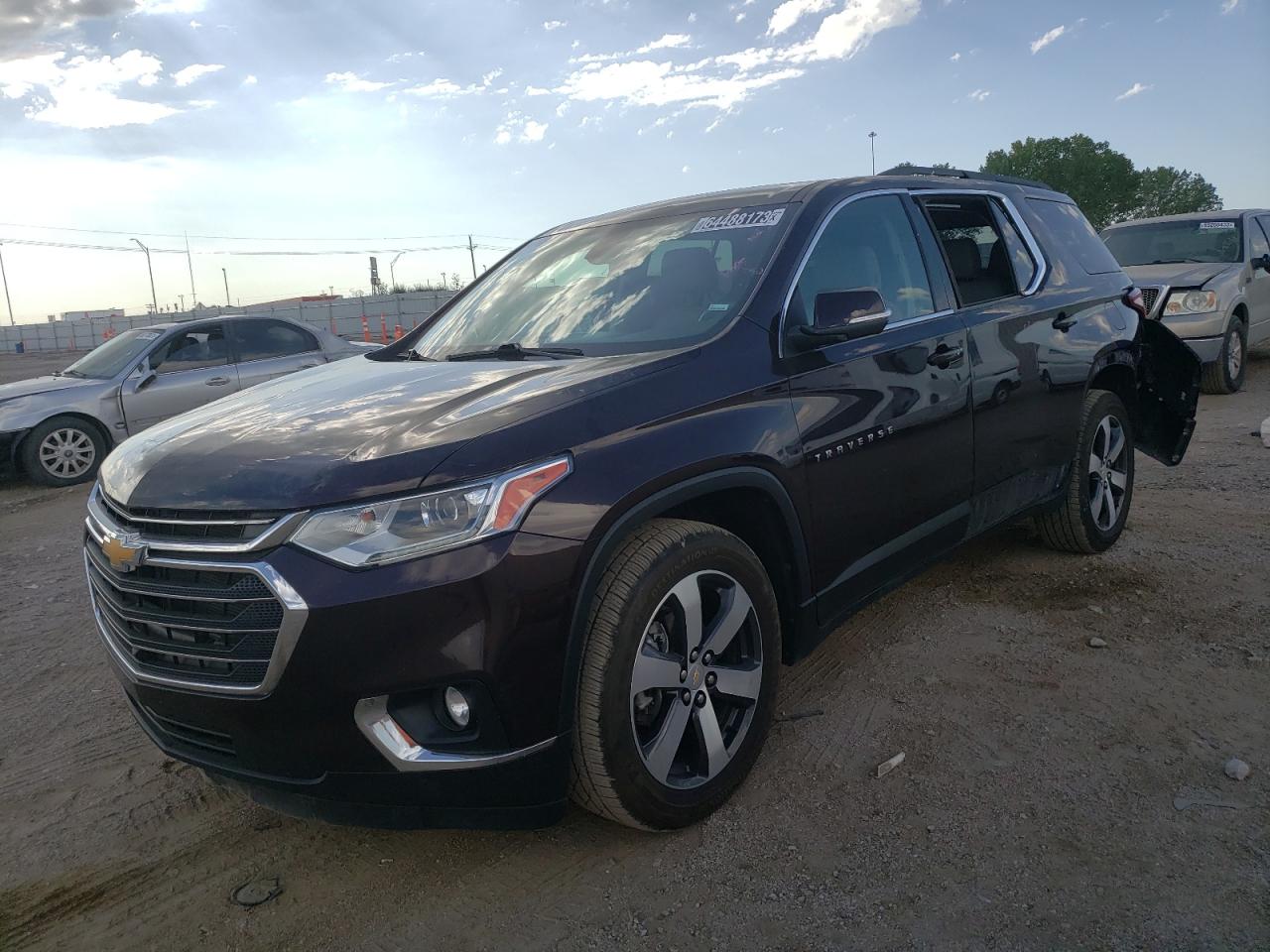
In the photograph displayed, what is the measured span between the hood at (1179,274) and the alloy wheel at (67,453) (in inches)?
410

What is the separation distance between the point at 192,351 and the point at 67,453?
1497 mm

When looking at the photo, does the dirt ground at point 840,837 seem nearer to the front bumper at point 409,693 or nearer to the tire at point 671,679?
the tire at point 671,679

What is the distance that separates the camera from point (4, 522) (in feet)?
24.1

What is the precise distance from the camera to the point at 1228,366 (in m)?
9.98

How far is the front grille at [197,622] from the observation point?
216cm

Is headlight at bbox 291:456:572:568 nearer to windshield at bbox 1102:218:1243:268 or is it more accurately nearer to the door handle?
the door handle

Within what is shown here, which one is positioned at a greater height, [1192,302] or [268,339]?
[268,339]

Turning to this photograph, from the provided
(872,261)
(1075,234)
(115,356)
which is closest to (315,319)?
(115,356)

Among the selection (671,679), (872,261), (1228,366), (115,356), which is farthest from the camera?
(1228,366)

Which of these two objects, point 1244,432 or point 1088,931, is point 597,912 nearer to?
point 1088,931

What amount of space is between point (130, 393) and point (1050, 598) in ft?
27.4

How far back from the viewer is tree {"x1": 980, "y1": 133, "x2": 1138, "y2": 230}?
2346 inches

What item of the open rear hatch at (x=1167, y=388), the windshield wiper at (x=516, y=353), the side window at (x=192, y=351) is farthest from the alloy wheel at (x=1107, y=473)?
the side window at (x=192, y=351)

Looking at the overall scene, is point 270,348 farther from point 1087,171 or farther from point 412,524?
point 1087,171
